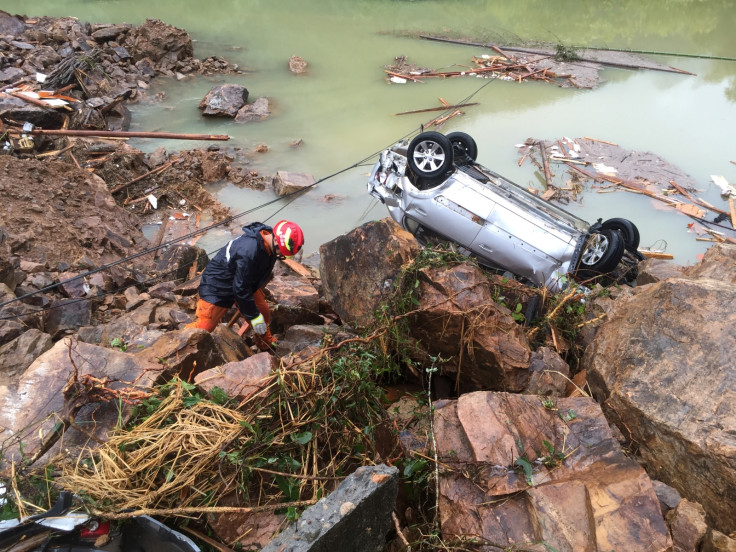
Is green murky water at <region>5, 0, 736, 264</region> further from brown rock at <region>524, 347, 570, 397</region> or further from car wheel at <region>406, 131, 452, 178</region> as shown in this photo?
brown rock at <region>524, 347, 570, 397</region>

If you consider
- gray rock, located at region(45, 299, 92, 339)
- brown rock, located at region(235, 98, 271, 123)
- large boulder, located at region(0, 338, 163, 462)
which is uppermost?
large boulder, located at region(0, 338, 163, 462)

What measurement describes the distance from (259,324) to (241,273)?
65 centimetres

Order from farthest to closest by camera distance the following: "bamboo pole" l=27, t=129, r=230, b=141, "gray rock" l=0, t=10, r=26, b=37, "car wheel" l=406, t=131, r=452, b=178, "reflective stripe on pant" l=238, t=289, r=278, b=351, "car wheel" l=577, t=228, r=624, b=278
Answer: "gray rock" l=0, t=10, r=26, b=37 < "bamboo pole" l=27, t=129, r=230, b=141 < "car wheel" l=406, t=131, r=452, b=178 < "car wheel" l=577, t=228, r=624, b=278 < "reflective stripe on pant" l=238, t=289, r=278, b=351

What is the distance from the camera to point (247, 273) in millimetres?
5676

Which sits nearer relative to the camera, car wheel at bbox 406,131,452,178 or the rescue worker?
the rescue worker

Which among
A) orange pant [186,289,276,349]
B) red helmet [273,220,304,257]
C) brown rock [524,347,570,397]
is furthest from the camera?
orange pant [186,289,276,349]

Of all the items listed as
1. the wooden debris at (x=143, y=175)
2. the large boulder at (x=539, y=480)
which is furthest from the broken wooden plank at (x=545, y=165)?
the large boulder at (x=539, y=480)

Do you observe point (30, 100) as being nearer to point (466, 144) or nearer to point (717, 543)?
point (466, 144)

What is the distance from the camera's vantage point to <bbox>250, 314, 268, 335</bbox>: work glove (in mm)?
5910

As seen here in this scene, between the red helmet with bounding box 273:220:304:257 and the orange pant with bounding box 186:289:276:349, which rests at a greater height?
the red helmet with bounding box 273:220:304:257

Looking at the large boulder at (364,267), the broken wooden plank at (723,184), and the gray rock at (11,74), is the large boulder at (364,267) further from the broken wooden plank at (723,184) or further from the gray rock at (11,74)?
the gray rock at (11,74)

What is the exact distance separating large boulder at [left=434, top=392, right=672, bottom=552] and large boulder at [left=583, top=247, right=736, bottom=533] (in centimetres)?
49

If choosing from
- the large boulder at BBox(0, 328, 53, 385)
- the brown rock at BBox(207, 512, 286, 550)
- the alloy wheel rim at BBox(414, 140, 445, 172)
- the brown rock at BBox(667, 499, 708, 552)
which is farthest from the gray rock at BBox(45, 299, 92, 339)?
the brown rock at BBox(667, 499, 708, 552)

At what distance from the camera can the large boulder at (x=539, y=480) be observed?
128 inches
